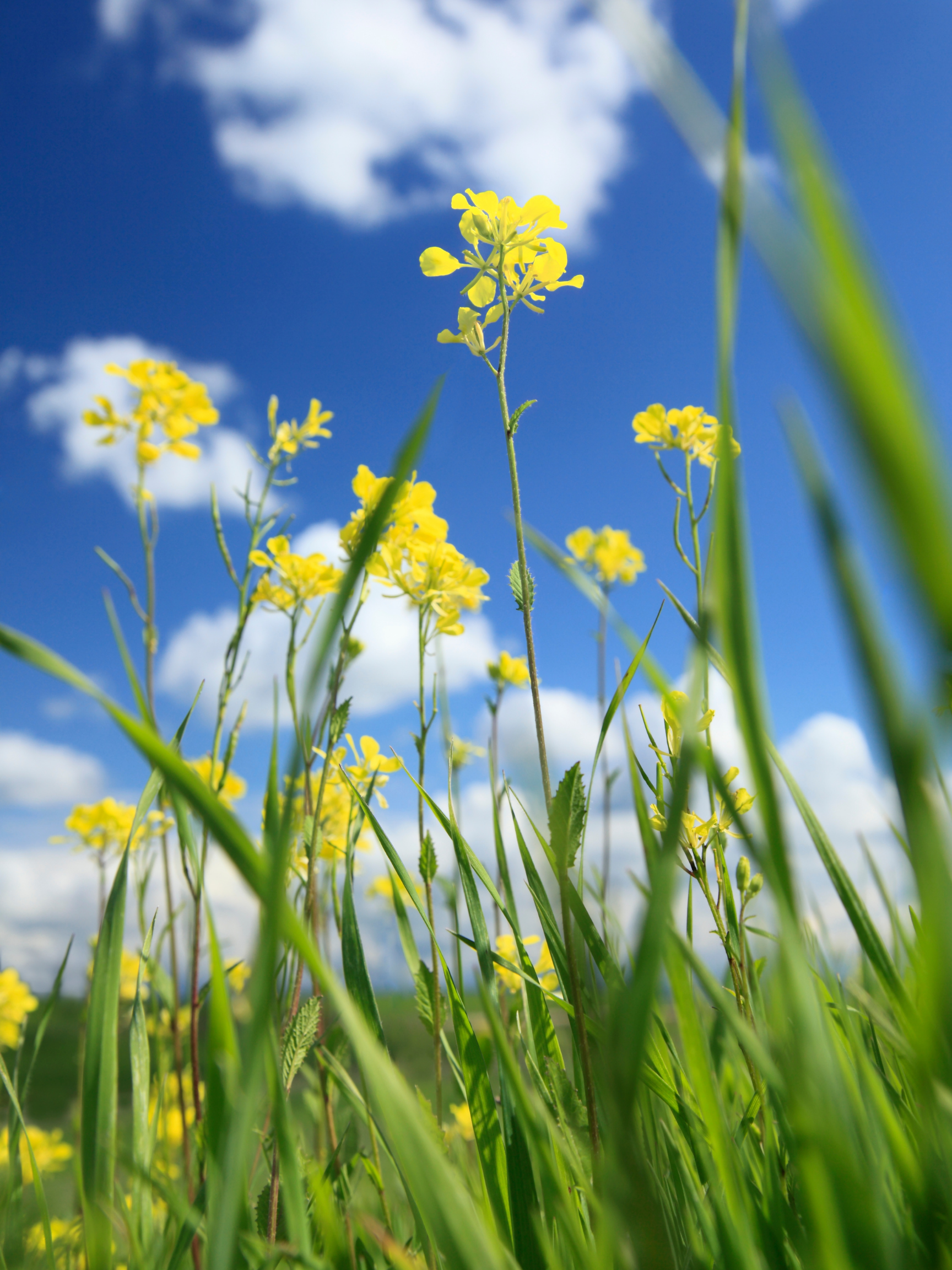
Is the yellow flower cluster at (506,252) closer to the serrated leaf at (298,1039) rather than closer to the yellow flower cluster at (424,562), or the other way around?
the yellow flower cluster at (424,562)

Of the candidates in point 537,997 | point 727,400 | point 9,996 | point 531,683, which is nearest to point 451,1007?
point 537,997

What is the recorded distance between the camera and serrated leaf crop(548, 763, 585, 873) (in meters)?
0.57

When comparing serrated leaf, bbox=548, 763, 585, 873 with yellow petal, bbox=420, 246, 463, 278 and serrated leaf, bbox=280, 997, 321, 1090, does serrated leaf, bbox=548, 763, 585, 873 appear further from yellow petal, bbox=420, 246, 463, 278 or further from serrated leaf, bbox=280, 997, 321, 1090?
yellow petal, bbox=420, 246, 463, 278

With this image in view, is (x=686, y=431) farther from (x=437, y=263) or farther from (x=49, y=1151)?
(x=49, y=1151)

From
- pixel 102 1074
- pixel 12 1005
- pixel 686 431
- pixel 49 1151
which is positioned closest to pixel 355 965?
pixel 102 1074

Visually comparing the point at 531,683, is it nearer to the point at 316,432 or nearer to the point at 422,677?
the point at 422,677

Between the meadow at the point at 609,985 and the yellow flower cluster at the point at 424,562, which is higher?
the yellow flower cluster at the point at 424,562

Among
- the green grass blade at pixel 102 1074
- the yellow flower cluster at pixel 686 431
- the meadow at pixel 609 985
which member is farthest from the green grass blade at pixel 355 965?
the yellow flower cluster at pixel 686 431

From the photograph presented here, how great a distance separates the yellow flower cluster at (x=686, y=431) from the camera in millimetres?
2102

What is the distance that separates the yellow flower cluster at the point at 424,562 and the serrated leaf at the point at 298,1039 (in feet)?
2.56

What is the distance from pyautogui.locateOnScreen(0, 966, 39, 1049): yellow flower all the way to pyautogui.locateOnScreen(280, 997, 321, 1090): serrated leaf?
385 centimetres

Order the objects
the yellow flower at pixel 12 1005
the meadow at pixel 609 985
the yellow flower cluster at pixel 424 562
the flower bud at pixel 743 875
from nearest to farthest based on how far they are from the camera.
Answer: the meadow at pixel 609 985 → the flower bud at pixel 743 875 → the yellow flower cluster at pixel 424 562 → the yellow flower at pixel 12 1005

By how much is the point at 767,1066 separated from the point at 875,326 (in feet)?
1.73

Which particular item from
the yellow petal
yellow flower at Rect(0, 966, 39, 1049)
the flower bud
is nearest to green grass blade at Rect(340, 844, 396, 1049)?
the flower bud
